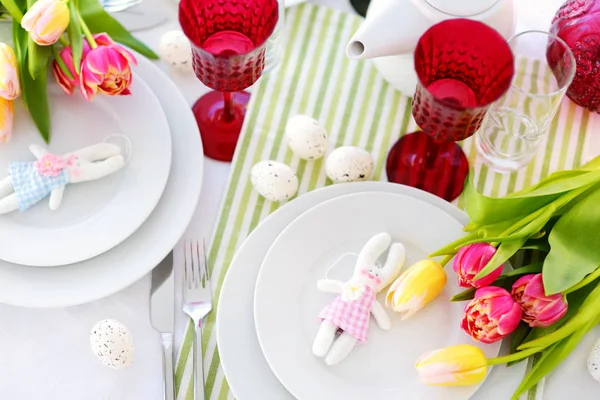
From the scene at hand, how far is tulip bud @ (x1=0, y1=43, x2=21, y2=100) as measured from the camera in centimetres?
82

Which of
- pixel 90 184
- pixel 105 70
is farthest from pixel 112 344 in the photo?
pixel 105 70

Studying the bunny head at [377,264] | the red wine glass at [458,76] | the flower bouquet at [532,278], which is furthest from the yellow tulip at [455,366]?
the red wine glass at [458,76]

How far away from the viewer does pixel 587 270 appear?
0.72 meters

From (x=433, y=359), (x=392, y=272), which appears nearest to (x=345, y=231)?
(x=392, y=272)

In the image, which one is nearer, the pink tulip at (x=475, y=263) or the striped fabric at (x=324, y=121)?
the pink tulip at (x=475, y=263)

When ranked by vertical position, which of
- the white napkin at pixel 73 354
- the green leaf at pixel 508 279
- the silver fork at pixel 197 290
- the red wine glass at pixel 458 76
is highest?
the red wine glass at pixel 458 76

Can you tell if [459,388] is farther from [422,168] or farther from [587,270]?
[422,168]

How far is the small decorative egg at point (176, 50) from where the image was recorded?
963 millimetres

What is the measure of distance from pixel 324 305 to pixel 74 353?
0.28 metres

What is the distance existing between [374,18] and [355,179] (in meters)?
0.19

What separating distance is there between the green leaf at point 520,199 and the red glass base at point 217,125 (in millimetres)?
313

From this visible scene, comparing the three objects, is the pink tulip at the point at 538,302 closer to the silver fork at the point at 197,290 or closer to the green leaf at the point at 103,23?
the silver fork at the point at 197,290

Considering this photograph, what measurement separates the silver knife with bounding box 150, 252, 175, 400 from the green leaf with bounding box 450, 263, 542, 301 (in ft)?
1.01

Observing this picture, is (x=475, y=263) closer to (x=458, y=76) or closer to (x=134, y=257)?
(x=458, y=76)
